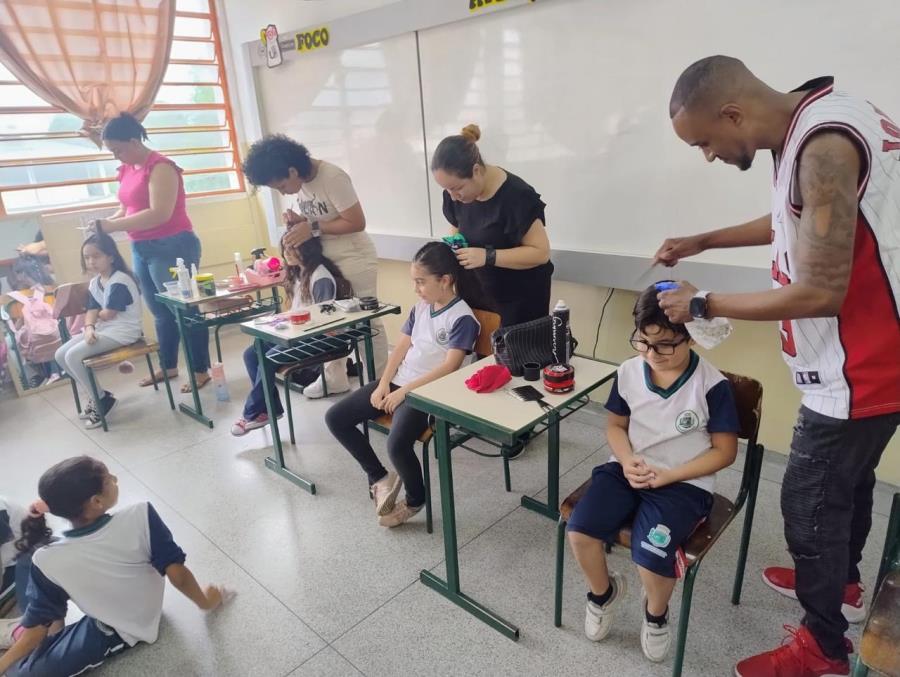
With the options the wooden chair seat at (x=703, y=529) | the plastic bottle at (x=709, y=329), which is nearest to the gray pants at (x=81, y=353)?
Answer: the wooden chair seat at (x=703, y=529)

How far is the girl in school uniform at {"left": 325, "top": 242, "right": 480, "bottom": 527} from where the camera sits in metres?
2.06

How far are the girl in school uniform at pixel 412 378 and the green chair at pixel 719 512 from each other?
0.66 m

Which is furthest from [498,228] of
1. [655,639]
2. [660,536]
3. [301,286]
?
[655,639]

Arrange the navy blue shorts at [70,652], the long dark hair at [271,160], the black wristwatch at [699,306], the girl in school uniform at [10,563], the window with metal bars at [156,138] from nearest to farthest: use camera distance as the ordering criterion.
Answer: the black wristwatch at [699,306]
the navy blue shorts at [70,652]
the girl in school uniform at [10,563]
the long dark hair at [271,160]
the window with metal bars at [156,138]

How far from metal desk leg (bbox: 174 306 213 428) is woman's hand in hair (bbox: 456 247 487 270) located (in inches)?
68.0

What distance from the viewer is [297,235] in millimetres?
2764

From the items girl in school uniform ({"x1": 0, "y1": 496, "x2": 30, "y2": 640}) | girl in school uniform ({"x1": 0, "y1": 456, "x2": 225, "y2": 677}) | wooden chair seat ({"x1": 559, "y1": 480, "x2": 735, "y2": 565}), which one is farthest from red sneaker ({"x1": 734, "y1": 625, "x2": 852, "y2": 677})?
girl in school uniform ({"x1": 0, "y1": 496, "x2": 30, "y2": 640})

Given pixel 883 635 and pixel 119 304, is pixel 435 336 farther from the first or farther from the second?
pixel 119 304

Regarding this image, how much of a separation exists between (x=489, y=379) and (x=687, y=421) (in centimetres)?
54

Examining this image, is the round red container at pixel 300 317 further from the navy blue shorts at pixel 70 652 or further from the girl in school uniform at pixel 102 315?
the girl in school uniform at pixel 102 315

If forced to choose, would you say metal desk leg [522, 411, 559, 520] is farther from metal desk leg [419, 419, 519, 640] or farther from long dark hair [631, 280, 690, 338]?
long dark hair [631, 280, 690, 338]

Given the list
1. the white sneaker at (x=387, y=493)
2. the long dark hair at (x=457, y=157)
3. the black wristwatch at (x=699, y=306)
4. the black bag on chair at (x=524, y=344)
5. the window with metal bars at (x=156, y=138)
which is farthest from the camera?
the window with metal bars at (x=156, y=138)

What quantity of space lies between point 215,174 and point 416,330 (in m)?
3.29

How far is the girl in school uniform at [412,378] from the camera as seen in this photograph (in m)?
2.06
